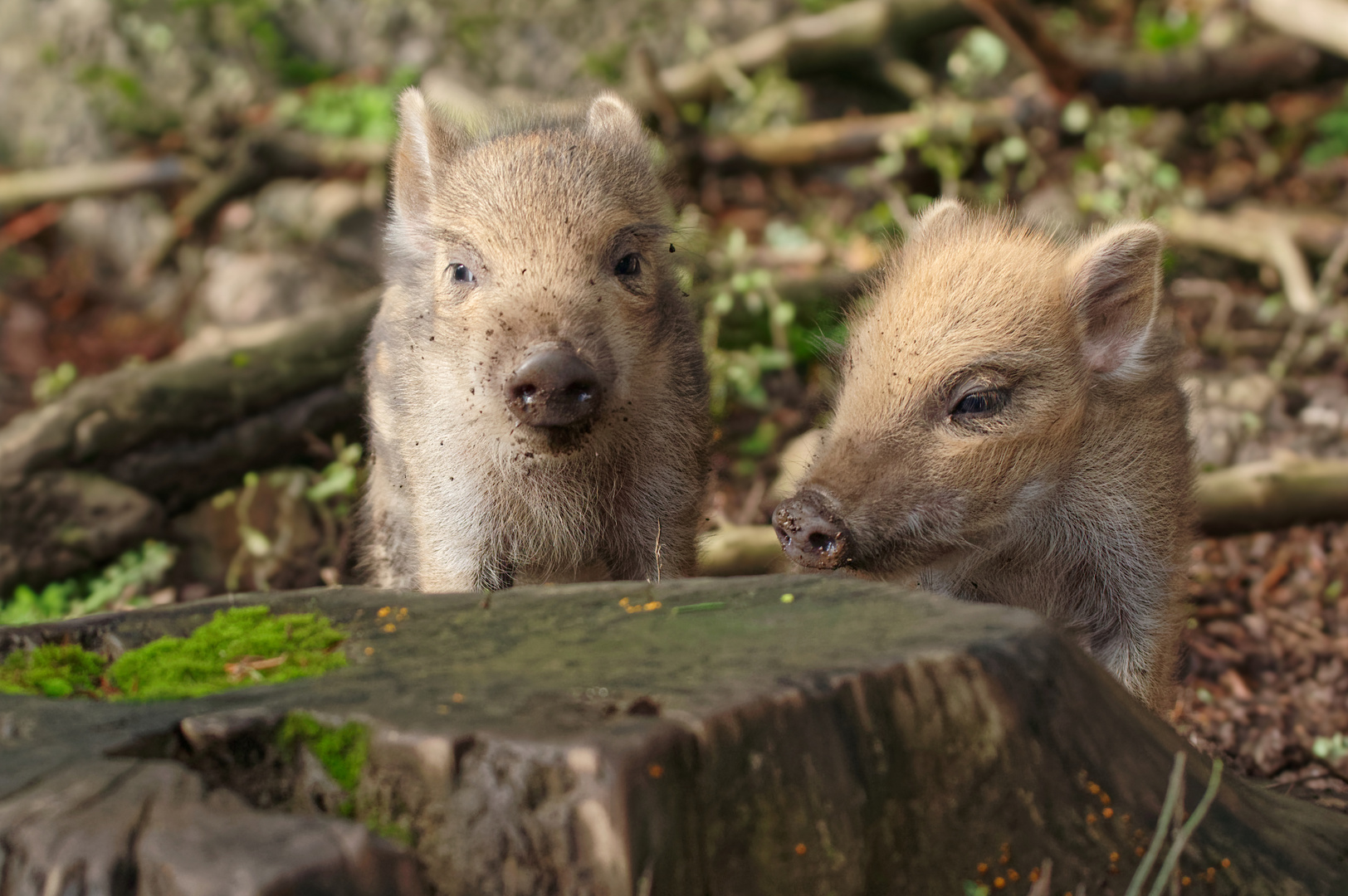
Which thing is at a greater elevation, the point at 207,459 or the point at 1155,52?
the point at 1155,52

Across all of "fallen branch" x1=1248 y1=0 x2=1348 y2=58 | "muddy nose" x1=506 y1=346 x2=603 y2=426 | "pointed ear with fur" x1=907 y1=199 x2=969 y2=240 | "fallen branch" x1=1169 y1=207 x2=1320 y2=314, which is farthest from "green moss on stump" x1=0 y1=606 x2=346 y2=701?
"fallen branch" x1=1248 y1=0 x2=1348 y2=58

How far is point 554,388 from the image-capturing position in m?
3.68

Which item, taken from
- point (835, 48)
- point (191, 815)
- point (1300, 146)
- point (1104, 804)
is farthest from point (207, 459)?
point (1300, 146)

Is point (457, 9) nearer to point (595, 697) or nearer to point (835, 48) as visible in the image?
point (835, 48)

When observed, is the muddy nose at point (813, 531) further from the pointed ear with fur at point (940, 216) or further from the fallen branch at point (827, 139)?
the fallen branch at point (827, 139)

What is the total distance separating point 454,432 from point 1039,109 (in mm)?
7122

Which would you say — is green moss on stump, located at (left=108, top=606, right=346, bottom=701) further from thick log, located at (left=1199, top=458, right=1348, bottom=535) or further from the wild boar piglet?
thick log, located at (left=1199, top=458, right=1348, bottom=535)

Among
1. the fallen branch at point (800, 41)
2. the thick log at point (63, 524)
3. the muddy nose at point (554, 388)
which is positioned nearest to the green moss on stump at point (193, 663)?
the muddy nose at point (554, 388)

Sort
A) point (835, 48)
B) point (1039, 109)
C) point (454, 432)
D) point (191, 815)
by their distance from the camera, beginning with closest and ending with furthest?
point (191, 815), point (454, 432), point (1039, 109), point (835, 48)

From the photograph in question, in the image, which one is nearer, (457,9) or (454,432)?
(454,432)

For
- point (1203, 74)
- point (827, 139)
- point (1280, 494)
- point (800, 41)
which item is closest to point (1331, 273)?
point (1280, 494)

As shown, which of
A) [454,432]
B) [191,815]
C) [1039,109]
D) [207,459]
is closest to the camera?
[191,815]

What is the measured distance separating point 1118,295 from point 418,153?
288 centimetres

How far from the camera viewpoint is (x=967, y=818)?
269cm
